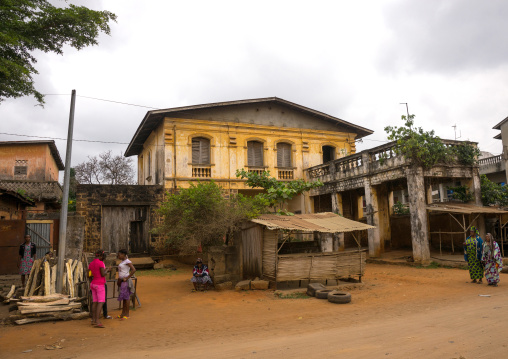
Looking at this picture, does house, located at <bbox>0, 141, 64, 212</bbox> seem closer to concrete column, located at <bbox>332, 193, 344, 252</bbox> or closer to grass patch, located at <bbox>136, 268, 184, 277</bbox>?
grass patch, located at <bbox>136, 268, 184, 277</bbox>

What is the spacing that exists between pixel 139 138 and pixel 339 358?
810 inches

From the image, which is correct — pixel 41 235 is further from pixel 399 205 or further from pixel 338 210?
pixel 399 205

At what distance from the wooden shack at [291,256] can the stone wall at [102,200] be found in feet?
25.3

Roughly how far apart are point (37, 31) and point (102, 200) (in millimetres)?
9541

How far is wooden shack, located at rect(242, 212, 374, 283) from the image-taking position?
10906 mm

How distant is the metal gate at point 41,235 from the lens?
43.0 feet

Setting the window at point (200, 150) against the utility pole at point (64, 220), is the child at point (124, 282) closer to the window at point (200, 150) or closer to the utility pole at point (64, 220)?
the utility pole at point (64, 220)

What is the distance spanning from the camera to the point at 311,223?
12.1 m

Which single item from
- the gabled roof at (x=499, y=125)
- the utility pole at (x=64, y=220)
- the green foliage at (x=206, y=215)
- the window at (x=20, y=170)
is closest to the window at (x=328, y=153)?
the green foliage at (x=206, y=215)

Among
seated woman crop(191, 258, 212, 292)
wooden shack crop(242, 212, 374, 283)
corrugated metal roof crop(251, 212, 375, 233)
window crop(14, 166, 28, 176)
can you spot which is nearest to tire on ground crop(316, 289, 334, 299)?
wooden shack crop(242, 212, 374, 283)

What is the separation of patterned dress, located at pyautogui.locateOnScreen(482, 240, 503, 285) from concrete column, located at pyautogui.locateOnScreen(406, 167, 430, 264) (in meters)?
4.29

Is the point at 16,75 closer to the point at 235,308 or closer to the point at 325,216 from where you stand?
the point at 235,308

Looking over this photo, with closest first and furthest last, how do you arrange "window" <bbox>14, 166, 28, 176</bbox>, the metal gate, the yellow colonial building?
1. the metal gate
2. the yellow colonial building
3. "window" <bbox>14, 166, 28, 176</bbox>

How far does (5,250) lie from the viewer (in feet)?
40.6
